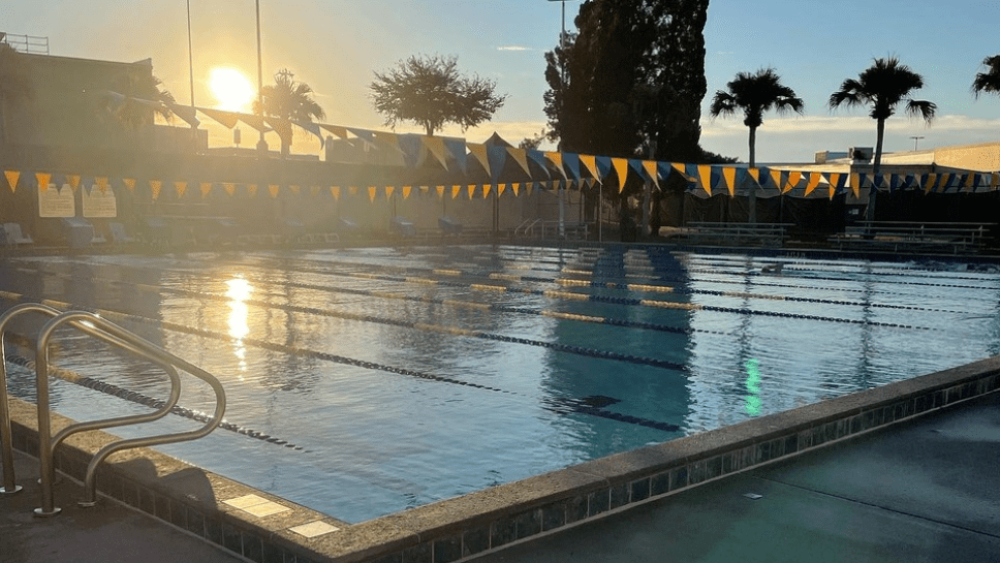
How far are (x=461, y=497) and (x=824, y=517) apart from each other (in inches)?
57.8

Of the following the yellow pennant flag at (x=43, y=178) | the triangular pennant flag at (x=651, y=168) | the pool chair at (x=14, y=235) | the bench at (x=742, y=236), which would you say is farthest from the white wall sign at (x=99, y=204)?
the bench at (x=742, y=236)

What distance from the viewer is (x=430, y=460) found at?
4.34 metres

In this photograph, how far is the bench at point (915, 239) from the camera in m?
21.8

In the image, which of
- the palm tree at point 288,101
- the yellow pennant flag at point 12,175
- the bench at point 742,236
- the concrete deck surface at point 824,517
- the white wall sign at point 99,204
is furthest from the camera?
the palm tree at point 288,101

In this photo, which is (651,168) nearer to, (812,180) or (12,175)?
(812,180)

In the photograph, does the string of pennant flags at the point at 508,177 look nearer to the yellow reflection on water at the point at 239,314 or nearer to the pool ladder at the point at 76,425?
the yellow reflection on water at the point at 239,314

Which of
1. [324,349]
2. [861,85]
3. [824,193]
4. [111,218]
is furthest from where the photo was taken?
[824,193]

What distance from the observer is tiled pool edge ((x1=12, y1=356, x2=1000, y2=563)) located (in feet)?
9.84

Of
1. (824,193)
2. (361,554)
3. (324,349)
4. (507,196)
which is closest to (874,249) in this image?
(824,193)

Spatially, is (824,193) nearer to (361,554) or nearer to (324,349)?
(324,349)

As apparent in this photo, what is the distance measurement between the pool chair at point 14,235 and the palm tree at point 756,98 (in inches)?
935

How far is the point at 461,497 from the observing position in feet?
11.1

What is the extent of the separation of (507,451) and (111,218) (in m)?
26.4

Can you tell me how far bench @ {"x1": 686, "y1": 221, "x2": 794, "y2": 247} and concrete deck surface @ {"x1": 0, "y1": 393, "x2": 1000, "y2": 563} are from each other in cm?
2193
